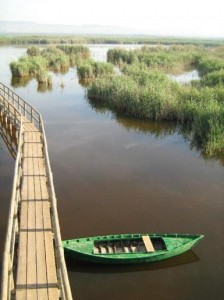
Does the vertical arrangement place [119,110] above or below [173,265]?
above

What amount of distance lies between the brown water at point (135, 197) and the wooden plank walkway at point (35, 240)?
1.74 metres

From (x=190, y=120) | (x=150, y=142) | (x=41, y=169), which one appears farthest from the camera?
(x=190, y=120)

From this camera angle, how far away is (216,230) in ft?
46.4

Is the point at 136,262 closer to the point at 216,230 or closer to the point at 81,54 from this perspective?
the point at 216,230

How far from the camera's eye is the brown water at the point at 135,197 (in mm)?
11359

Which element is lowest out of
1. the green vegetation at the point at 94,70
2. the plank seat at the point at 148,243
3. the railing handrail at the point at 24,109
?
the plank seat at the point at 148,243

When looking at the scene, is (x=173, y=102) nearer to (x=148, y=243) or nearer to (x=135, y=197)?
(x=135, y=197)

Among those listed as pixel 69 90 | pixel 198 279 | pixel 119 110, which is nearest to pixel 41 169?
pixel 198 279

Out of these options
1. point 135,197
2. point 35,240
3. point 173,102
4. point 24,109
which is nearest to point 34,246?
point 35,240

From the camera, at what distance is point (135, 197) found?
16.6 meters

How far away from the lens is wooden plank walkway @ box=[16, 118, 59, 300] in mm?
8602

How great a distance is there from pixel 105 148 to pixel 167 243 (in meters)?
11.2

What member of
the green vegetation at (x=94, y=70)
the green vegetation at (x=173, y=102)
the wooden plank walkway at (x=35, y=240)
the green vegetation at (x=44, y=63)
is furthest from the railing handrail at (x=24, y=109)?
the green vegetation at (x=94, y=70)

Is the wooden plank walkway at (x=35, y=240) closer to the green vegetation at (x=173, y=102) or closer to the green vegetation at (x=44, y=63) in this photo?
the green vegetation at (x=173, y=102)
